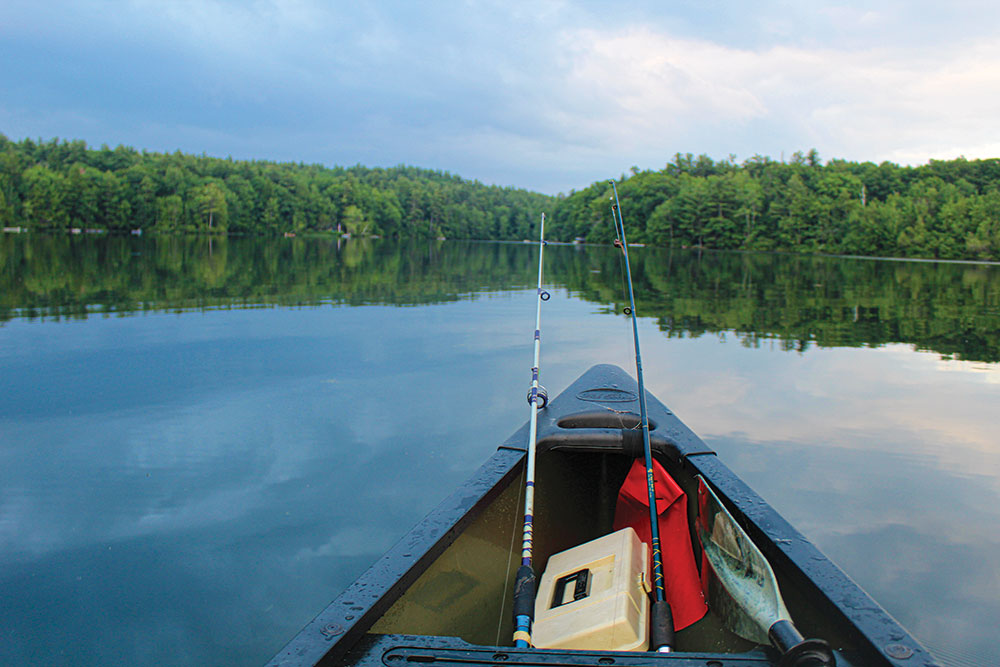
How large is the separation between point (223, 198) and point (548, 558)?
9726cm

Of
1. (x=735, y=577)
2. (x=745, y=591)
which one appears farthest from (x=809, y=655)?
(x=735, y=577)

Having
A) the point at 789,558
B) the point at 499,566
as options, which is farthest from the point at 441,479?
the point at 789,558

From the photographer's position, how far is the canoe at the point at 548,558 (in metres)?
1.71

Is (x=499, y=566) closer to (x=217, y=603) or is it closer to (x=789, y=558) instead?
(x=789, y=558)

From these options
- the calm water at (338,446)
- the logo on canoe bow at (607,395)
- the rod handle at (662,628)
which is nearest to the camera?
the rod handle at (662,628)

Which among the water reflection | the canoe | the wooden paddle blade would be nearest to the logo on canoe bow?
the canoe

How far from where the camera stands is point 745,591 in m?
2.30

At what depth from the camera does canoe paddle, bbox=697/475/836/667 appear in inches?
63.6

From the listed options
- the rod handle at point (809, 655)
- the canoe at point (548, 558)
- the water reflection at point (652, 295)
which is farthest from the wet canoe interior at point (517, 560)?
the water reflection at point (652, 295)

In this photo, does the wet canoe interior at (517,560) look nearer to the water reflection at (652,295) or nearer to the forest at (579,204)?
the water reflection at (652,295)

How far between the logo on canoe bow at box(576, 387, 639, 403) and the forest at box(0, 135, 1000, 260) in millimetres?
63308

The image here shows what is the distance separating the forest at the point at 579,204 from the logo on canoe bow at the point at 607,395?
6331 centimetres

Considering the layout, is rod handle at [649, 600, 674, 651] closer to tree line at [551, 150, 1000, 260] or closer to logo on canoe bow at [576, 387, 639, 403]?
logo on canoe bow at [576, 387, 639, 403]

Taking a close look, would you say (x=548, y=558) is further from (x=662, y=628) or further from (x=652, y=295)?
(x=652, y=295)
